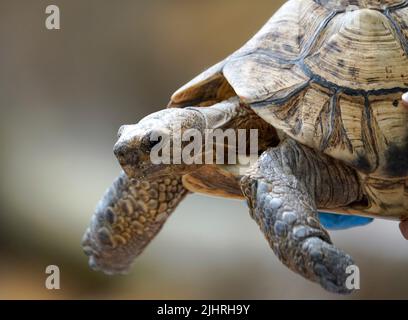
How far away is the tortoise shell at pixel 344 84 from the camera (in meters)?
1.83

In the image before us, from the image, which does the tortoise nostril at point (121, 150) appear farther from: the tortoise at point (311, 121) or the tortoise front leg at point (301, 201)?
the tortoise front leg at point (301, 201)

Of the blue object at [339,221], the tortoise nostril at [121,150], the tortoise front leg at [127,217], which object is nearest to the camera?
the tortoise nostril at [121,150]

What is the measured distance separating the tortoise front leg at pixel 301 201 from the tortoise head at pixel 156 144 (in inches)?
9.1

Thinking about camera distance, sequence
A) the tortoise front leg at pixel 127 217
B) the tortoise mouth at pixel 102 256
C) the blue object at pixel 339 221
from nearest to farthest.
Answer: the tortoise front leg at pixel 127 217
the tortoise mouth at pixel 102 256
the blue object at pixel 339 221

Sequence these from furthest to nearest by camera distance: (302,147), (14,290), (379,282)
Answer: (14,290) < (379,282) < (302,147)

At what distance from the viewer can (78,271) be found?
542cm

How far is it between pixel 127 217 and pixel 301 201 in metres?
0.98

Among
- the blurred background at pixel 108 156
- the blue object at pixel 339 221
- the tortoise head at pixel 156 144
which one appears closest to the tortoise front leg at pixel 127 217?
the tortoise head at pixel 156 144

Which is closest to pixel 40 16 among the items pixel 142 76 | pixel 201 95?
pixel 142 76

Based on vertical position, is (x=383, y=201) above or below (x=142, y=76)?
below

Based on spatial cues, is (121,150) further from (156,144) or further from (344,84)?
(344,84)

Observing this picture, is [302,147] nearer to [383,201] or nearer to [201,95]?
[383,201]

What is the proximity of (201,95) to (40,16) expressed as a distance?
Result: 441 cm

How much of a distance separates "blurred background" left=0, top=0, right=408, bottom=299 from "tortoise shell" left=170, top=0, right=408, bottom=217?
3.29 meters
